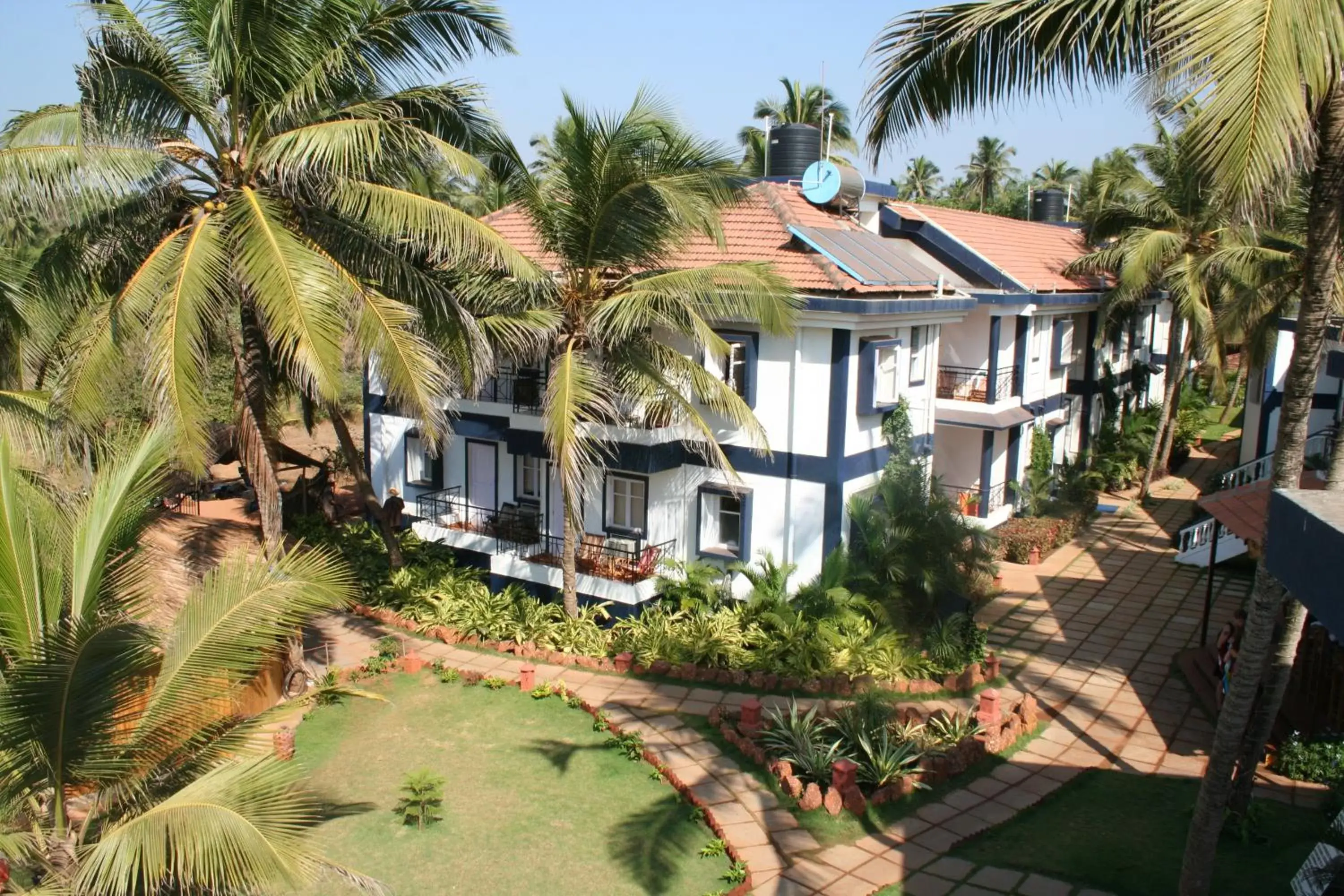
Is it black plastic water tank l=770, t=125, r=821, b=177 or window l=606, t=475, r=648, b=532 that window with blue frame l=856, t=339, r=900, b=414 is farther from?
black plastic water tank l=770, t=125, r=821, b=177

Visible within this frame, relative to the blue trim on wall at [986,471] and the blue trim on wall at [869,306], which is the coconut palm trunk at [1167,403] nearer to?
the blue trim on wall at [986,471]

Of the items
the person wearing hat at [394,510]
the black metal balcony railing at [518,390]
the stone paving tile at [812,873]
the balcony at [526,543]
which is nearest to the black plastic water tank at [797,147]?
the black metal balcony railing at [518,390]

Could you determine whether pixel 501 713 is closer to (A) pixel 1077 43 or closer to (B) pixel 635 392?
(B) pixel 635 392

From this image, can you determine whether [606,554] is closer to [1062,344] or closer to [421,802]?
[421,802]

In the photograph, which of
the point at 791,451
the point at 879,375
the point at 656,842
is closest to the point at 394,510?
the point at 791,451

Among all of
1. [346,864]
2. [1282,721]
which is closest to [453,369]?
[346,864]

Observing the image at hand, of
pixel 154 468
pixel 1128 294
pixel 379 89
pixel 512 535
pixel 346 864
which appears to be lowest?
pixel 346 864
